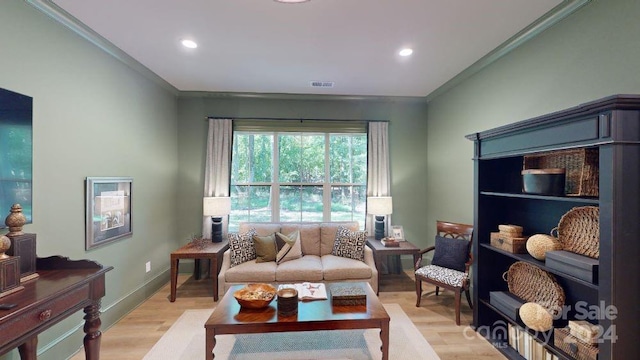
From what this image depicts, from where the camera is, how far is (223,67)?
3311 millimetres

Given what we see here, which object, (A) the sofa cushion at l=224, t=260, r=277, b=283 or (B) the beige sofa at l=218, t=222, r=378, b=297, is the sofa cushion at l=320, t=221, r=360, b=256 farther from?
(A) the sofa cushion at l=224, t=260, r=277, b=283

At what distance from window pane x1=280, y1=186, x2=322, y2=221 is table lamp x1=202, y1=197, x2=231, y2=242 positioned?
93cm

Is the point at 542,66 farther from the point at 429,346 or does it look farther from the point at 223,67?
the point at 223,67

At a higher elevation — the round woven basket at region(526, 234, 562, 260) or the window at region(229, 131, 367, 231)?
the window at region(229, 131, 367, 231)

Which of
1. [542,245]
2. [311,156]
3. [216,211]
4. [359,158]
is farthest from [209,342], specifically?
[359,158]

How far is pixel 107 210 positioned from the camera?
2.84 m

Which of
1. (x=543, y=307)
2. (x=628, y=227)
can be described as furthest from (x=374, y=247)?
(x=628, y=227)

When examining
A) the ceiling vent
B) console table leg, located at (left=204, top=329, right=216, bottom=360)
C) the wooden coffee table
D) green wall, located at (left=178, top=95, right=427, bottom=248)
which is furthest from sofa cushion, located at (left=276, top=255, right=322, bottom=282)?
the ceiling vent

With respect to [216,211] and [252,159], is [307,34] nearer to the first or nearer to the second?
[252,159]

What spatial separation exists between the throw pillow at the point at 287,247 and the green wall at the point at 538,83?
216 centimetres

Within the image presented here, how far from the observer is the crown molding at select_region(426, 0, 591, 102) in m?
2.11

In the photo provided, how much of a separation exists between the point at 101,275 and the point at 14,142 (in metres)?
1.05

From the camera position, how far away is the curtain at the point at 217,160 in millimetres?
4324

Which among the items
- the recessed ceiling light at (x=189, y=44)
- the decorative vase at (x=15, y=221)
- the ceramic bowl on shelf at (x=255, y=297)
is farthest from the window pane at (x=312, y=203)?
the decorative vase at (x=15, y=221)
